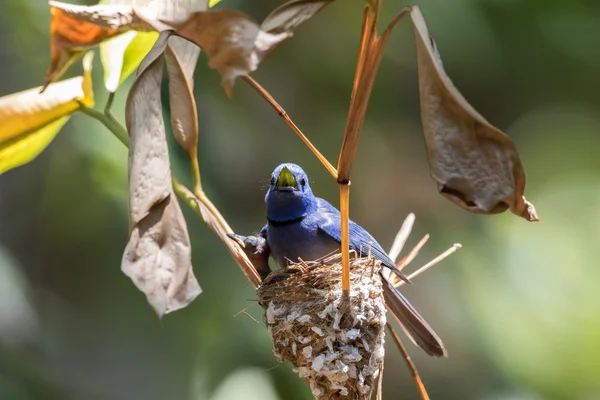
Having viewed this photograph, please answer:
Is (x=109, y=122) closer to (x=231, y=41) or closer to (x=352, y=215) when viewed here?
(x=231, y=41)

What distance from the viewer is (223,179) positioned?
3824 mm

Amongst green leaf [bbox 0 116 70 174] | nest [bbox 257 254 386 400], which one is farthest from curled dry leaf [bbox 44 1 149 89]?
nest [bbox 257 254 386 400]

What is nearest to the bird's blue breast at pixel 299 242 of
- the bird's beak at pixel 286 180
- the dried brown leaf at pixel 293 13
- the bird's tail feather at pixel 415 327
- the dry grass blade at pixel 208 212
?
the bird's beak at pixel 286 180

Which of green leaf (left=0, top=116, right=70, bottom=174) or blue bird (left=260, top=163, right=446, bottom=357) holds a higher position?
green leaf (left=0, top=116, right=70, bottom=174)

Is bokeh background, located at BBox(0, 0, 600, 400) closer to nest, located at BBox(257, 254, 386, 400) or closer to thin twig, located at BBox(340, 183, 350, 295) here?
nest, located at BBox(257, 254, 386, 400)

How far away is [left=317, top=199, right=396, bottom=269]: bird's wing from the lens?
179 cm

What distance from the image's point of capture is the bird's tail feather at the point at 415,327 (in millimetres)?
1819

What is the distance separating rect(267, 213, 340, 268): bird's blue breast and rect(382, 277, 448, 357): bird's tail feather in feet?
0.69

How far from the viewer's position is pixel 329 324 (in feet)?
4.98

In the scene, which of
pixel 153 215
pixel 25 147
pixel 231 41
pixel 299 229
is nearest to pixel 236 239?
pixel 299 229

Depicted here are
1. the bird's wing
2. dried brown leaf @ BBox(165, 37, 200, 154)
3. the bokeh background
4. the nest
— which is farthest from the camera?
the bokeh background

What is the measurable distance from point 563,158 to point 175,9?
341cm

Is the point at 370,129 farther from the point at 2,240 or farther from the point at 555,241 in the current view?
the point at 2,240

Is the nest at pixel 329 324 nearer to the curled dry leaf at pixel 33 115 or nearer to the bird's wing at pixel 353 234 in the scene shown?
the bird's wing at pixel 353 234
